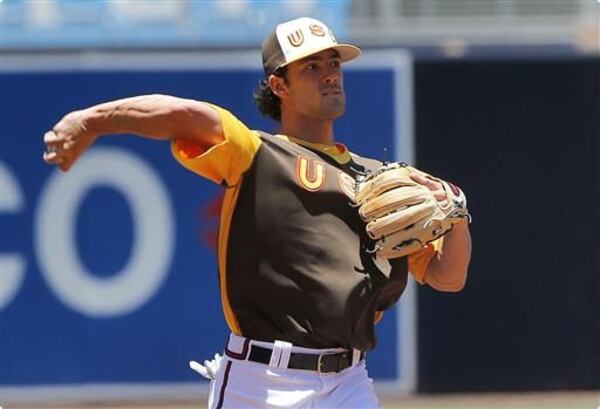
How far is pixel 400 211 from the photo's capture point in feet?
11.4

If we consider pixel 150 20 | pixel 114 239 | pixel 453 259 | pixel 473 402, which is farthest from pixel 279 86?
pixel 150 20

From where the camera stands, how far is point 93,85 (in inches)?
289

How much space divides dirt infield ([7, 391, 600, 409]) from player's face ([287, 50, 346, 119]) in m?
3.79

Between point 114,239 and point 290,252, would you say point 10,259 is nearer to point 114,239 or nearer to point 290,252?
point 114,239

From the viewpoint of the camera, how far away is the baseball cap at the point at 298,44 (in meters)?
3.59

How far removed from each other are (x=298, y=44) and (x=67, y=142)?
0.75 m

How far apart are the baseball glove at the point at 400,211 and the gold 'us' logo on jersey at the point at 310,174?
4.2 inches

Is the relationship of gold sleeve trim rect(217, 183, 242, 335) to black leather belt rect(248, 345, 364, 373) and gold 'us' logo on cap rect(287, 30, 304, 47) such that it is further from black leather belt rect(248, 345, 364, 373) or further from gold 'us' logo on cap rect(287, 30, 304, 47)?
gold 'us' logo on cap rect(287, 30, 304, 47)

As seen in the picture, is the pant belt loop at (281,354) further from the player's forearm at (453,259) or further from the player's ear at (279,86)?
the player's ear at (279,86)

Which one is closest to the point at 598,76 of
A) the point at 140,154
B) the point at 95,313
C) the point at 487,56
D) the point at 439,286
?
the point at 487,56

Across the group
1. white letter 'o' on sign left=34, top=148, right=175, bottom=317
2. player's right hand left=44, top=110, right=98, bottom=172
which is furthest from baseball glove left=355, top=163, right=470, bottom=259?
white letter 'o' on sign left=34, top=148, right=175, bottom=317

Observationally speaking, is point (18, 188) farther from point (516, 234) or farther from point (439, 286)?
point (439, 286)

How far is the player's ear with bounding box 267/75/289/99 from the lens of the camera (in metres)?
3.68

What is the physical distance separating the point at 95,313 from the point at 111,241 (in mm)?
380
